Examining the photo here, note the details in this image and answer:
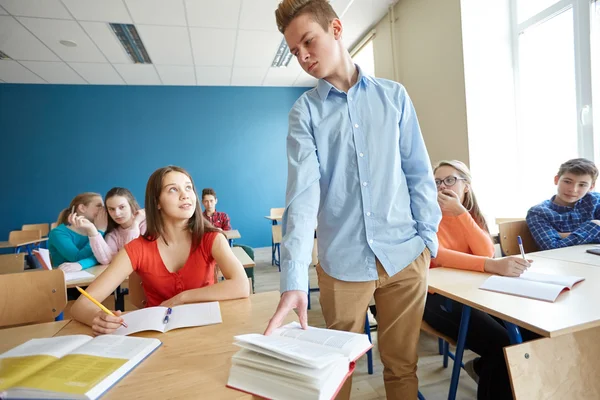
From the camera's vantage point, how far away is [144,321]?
3.20 ft

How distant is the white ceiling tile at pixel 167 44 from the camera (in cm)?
412

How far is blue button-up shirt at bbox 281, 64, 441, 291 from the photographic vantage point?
968mm

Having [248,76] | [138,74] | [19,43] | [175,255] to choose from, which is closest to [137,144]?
[138,74]

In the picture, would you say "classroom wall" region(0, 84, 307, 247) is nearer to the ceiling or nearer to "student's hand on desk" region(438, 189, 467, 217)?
the ceiling

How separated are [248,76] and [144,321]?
5.64m

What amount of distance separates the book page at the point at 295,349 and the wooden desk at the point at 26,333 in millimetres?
755

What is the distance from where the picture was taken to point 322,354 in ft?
1.98

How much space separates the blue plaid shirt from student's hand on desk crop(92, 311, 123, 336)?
2326 millimetres

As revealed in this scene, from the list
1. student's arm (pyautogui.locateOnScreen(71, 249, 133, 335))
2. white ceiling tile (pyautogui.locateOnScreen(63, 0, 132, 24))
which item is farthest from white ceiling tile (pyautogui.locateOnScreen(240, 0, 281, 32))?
student's arm (pyautogui.locateOnScreen(71, 249, 133, 335))

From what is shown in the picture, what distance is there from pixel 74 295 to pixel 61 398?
1757 millimetres

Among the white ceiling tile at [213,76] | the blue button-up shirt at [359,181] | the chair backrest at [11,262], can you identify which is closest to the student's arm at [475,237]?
→ the blue button-up shirt at [359,181]

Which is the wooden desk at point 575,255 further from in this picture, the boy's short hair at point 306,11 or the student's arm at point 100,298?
the student's arm at point 100,298

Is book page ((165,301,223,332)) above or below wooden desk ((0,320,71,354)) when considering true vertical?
above

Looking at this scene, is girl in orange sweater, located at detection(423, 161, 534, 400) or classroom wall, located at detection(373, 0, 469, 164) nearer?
girl in orange sweater, located at detection(423, 161, 534, 400)
